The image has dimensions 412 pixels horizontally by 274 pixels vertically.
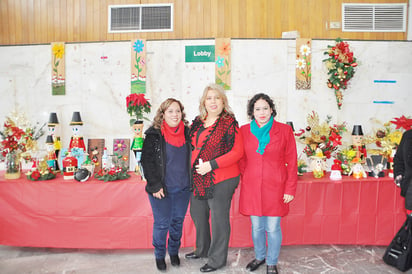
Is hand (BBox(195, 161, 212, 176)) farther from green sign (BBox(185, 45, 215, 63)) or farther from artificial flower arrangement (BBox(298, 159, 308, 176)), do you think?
green sign (BBox(185, 45, 215, 63))

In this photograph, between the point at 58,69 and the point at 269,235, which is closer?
the point at 269,235

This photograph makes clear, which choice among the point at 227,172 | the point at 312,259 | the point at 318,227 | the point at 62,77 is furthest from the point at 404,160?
the point at 62,77

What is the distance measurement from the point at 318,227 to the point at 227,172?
110 cm

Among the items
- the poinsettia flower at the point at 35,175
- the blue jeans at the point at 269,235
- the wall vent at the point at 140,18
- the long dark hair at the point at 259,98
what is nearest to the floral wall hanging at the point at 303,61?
the long dark hair at the point at 259,98

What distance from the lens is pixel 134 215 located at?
90.5 inches

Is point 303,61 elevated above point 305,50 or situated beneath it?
situated beneath

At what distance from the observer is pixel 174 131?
1920mm

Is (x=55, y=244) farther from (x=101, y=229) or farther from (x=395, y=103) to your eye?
(x=395, y=103)

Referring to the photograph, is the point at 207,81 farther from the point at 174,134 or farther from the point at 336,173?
the point at 336,173

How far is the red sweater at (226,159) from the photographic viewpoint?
5.99 feet

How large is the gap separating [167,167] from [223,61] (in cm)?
184

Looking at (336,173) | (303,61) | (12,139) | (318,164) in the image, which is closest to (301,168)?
(318,164)

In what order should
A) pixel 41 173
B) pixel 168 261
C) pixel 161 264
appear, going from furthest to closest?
pixel 41 173 → pixel 168 261 → pixel 161 264

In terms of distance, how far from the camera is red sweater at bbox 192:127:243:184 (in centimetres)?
183
